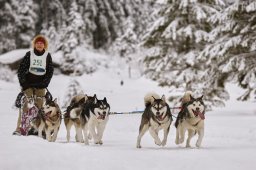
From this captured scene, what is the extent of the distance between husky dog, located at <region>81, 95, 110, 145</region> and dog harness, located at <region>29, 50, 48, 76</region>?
1307mm

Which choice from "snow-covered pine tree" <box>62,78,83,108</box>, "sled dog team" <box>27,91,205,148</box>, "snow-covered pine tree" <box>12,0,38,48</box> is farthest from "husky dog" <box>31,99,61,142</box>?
"snow-covered pine tree" <box>12,0,38,48</box>

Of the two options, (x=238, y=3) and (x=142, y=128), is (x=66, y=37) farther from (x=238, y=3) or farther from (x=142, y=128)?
(x=142, y=128)

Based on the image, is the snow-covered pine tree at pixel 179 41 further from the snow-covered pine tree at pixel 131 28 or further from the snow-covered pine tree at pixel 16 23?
the snow-covered pine tree at pixel 16 23

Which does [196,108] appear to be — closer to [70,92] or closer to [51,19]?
[70,92]

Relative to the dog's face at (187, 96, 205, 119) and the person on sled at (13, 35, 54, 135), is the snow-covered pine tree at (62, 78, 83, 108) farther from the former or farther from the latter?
the dog's face at (187, 96, 205, 119)

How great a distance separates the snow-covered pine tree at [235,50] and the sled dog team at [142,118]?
8872mm

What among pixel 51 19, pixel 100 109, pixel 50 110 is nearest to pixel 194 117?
pixel 100 109

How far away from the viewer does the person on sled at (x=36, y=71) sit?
10219mm

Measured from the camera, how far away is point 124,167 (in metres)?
6.39

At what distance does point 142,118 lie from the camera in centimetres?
930

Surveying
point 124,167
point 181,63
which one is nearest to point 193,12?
point 181,63

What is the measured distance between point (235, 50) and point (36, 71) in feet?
35.8

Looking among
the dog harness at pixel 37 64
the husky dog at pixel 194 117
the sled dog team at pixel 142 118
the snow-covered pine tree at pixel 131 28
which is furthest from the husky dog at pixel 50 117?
the snow-covered pine tree at pixel 131 28

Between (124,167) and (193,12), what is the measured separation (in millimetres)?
16963
